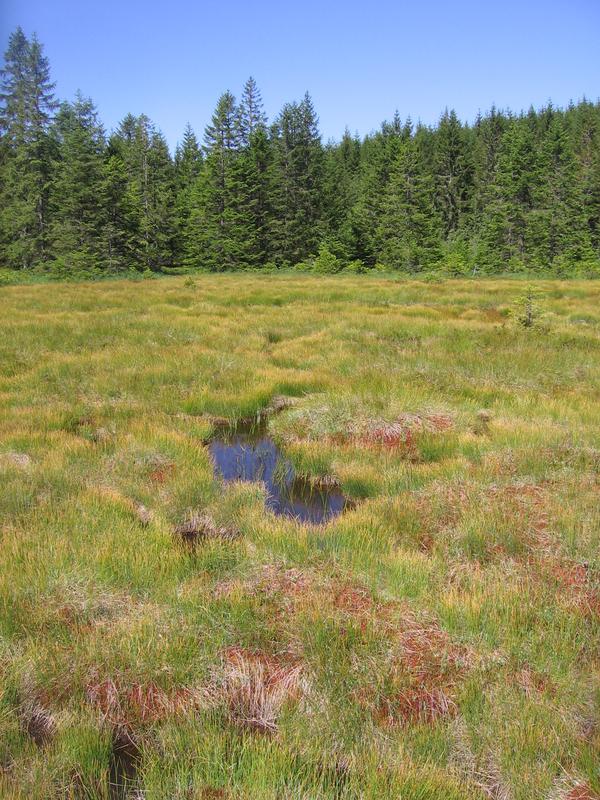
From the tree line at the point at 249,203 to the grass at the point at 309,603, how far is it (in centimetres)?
3570

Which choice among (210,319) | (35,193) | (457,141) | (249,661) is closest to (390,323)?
(210,319)

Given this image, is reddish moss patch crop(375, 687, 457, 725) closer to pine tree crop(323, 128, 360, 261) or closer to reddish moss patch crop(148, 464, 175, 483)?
reddish moss patch crop(148, 464, 175, 483)

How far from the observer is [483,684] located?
3041 mm

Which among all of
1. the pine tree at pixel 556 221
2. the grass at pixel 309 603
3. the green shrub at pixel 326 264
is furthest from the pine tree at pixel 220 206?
the grass at pixel 309 603

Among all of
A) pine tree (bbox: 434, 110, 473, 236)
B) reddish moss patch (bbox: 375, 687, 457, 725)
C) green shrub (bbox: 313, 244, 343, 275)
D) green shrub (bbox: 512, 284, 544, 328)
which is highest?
pine tree (bbox: 434, 110, 473, 236)

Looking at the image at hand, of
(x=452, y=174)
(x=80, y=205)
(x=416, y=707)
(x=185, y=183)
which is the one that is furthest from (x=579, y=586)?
(x=452, y=174)

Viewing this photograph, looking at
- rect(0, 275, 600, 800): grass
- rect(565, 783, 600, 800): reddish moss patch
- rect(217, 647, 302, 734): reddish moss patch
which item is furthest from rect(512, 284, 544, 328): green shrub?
rect(565, 783, 600, 800): reddish moss patch

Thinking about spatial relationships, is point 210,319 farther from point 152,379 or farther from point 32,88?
point 32,88

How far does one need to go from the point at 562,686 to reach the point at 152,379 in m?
8.78

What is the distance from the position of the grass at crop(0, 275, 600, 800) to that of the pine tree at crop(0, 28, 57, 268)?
135 ft

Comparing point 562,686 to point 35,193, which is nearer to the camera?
point 562,686

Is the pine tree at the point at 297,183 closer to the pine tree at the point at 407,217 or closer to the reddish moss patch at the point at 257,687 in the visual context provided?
the pine tree at the point at 407,217

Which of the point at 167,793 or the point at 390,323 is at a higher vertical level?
the point at 390,323

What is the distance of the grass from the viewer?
8.49 feet
